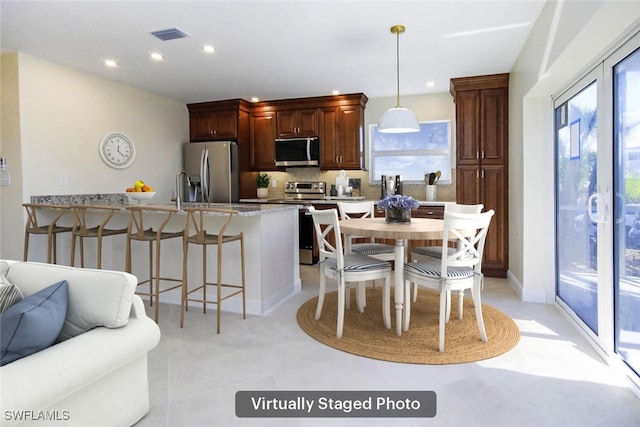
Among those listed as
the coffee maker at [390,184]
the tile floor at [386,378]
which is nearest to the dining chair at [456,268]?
the tile floor at [386,378]

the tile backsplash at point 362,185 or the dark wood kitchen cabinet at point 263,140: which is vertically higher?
the dark wood kitchen cabinet at point 263,140

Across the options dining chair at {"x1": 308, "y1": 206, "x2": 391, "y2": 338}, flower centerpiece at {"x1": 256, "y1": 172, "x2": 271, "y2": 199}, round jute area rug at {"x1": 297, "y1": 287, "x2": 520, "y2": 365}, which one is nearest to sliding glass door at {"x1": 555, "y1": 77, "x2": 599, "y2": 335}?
round jute area rug at {"x1": 297, "y1": 287, "x2": 520, "y2": 365}

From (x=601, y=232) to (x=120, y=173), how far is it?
4.83m

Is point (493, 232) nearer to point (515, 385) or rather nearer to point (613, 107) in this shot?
point (613, 107)

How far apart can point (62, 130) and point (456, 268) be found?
13.4ft

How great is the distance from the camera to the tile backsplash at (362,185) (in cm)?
521

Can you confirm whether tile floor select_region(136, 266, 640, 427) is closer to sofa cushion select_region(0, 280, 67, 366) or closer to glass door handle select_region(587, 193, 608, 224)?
sofa cushion select_region(0, 280, 67, 366)

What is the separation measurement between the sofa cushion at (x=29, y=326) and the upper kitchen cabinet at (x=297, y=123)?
435 cm

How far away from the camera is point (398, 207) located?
118 inches

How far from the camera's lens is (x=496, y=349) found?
2.44 m

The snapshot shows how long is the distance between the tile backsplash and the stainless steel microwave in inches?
14.9

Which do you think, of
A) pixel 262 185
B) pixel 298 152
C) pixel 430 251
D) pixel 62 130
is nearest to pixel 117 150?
pixel 62 130

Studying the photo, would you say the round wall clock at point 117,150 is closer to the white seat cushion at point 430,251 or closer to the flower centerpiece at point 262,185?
the flower centerpiece at point 262,185
